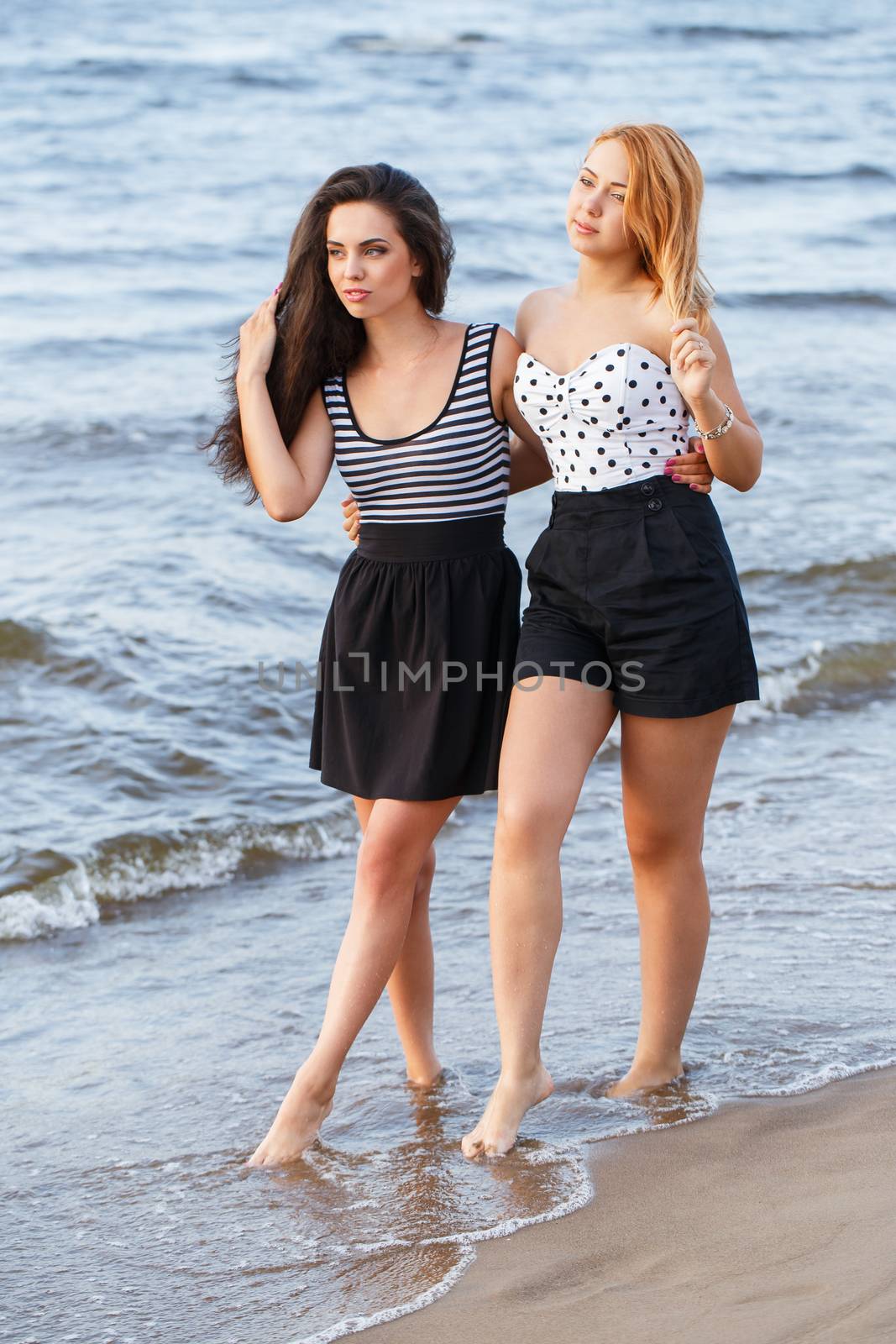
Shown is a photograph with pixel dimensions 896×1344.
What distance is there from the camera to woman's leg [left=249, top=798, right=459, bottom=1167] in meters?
3.15

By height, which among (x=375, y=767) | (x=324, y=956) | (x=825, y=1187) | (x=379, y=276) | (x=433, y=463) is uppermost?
(x=379, y=276)

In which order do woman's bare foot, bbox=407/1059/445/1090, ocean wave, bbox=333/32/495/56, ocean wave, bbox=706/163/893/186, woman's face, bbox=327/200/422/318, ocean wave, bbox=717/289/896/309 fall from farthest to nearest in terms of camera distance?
ocean wave, bbox=333/32/495/56 → ocean wave, bbox=706/163/893/186 → ocean wave, bbox=717/289/896/309 → woman's bare foot, bbox=407/1059/445/1090 → woman's face, bbox=327/200/422/318

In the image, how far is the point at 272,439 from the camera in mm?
3111

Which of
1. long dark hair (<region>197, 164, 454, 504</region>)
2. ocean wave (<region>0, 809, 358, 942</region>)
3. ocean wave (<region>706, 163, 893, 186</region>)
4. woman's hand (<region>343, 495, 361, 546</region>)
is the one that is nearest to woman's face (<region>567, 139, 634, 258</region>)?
long dark hair (<region>197, 164, 454, 504</region>)

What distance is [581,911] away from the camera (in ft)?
14.7

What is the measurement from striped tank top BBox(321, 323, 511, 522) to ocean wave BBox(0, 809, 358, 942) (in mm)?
2278

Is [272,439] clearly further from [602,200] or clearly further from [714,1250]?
[714,1250]

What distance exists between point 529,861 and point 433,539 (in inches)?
27.7

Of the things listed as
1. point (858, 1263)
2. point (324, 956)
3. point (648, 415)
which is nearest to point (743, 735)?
point (324, 956)

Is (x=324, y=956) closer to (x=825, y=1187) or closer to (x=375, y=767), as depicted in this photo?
(x=375, y=767)

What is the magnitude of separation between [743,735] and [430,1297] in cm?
399

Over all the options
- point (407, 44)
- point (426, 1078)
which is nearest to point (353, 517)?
point (426, 1078)

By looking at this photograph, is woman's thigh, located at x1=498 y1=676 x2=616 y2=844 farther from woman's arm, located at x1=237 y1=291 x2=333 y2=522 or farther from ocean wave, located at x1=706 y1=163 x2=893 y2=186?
ocean wave, located at x1=706 y1=163 x2=893 y2=186

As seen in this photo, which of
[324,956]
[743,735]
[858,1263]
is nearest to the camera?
[858,1263]
